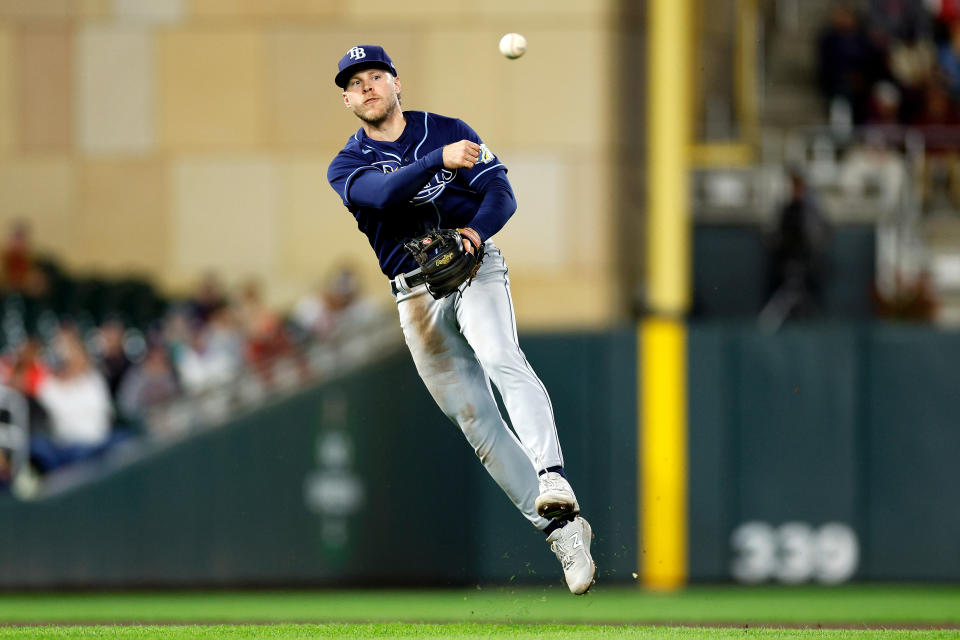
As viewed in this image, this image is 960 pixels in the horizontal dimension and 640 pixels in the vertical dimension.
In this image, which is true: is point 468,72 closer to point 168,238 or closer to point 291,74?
point 291,74

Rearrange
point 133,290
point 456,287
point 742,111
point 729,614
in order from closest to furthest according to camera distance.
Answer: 1. point 456,287
2. point 729,614
3. point 133,290
4. point 742,111

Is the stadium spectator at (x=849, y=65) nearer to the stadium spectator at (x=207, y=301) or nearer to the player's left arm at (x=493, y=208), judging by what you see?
the stadium spectator at (x=207, y=301)

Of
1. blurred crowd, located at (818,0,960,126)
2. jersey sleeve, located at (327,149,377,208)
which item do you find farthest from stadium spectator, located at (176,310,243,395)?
blurred crowd, located at (818,0,960,126)

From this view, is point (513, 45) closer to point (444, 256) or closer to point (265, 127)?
point (444, 256)

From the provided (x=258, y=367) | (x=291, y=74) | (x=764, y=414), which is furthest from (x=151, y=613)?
(x=291, y=74)

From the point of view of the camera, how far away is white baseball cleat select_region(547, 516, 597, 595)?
6609mm

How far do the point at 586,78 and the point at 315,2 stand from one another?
268 centimetres

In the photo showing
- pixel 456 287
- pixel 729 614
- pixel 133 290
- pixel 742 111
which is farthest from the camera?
pixel 742 111

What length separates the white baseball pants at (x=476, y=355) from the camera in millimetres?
6691

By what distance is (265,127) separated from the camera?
14922mm

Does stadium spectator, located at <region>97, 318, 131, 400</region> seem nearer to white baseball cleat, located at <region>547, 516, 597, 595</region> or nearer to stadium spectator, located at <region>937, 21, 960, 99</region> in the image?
white baseball cleat, located at <region>547, 516, 597, 595</region>

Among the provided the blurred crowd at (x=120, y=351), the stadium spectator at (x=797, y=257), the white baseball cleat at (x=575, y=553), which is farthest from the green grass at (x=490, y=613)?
the stadium spectator at (x=797, y=257)

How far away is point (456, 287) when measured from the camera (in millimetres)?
6559

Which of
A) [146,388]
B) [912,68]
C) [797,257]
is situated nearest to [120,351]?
[146,388]
